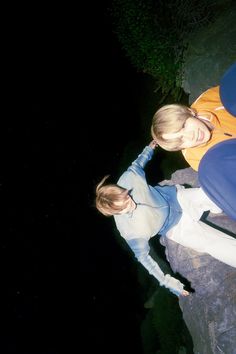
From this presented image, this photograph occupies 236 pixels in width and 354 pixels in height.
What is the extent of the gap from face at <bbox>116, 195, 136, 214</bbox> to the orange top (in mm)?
602

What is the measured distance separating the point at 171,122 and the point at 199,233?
1.24 meters

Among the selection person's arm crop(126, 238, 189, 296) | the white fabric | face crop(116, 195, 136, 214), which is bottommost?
person's arm crop(126, 238, 189, 296)

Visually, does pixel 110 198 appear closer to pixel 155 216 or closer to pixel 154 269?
pixel 155 216

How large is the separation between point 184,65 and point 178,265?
160 inches

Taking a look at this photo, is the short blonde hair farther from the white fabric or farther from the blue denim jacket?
the white fabric

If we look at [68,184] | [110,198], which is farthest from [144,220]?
[68,184]

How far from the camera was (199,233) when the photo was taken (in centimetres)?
328

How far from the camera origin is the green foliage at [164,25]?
6367 mm

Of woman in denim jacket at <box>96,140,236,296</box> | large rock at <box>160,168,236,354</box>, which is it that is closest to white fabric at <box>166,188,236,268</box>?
woman in denim jacket at <box>96,140,236,296</box>

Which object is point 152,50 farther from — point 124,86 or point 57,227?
point 57,227

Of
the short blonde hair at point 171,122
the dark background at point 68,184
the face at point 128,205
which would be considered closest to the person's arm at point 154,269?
the face at point 128,205

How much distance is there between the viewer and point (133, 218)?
121 inches

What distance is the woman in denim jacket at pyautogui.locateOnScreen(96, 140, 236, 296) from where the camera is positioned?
2953 mm

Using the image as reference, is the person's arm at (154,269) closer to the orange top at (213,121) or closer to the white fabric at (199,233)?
the white fabric at (199,233)
